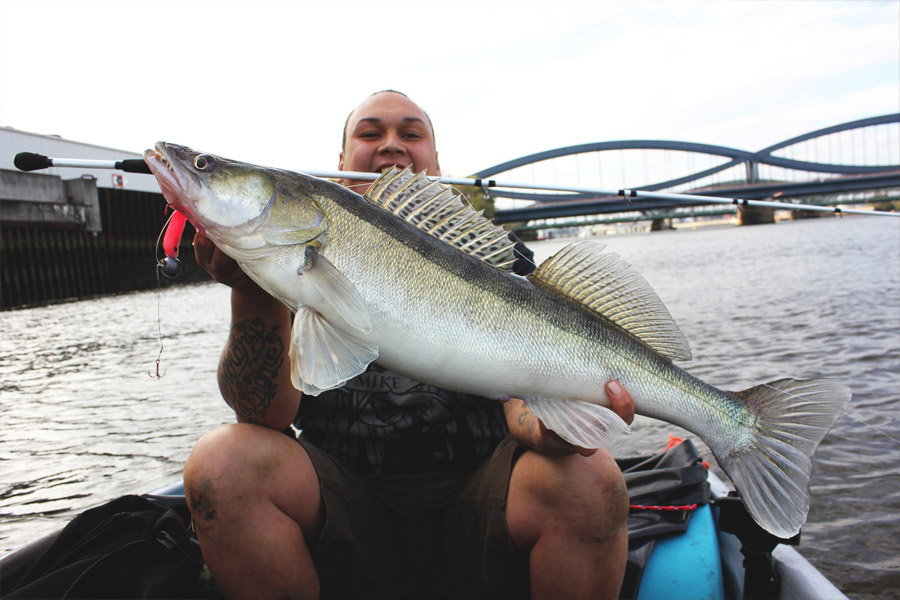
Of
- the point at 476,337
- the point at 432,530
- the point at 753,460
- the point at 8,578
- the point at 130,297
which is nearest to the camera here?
the point at 476,337

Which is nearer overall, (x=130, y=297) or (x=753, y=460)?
(x=753, y=460)

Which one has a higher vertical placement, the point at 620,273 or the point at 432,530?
the point at 620,273

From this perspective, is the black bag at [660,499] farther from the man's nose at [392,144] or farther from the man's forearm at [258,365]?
the man's nose at [392,144]

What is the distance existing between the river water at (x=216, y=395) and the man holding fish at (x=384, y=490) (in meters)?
2.10

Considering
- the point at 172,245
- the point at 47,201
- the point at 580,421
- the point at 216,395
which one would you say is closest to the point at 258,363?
the point at 172,245

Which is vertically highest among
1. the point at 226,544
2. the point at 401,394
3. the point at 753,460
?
the point at 401,394

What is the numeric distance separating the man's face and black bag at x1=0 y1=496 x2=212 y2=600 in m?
1.90

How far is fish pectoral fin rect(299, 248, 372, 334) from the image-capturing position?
1876 millimetres

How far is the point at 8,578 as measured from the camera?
2.42 m

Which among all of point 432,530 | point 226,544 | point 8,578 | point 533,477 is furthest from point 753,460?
point 8,578

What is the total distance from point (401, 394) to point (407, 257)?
82 centimetres

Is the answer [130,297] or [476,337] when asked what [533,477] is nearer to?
[476,337]

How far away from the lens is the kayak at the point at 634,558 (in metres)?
2.30

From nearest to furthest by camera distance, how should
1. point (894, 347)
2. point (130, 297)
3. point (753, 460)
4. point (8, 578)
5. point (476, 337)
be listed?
point (476, 337) < point (753, 460) < point (8, 578) < point (894, 347) < point (130, 297)
